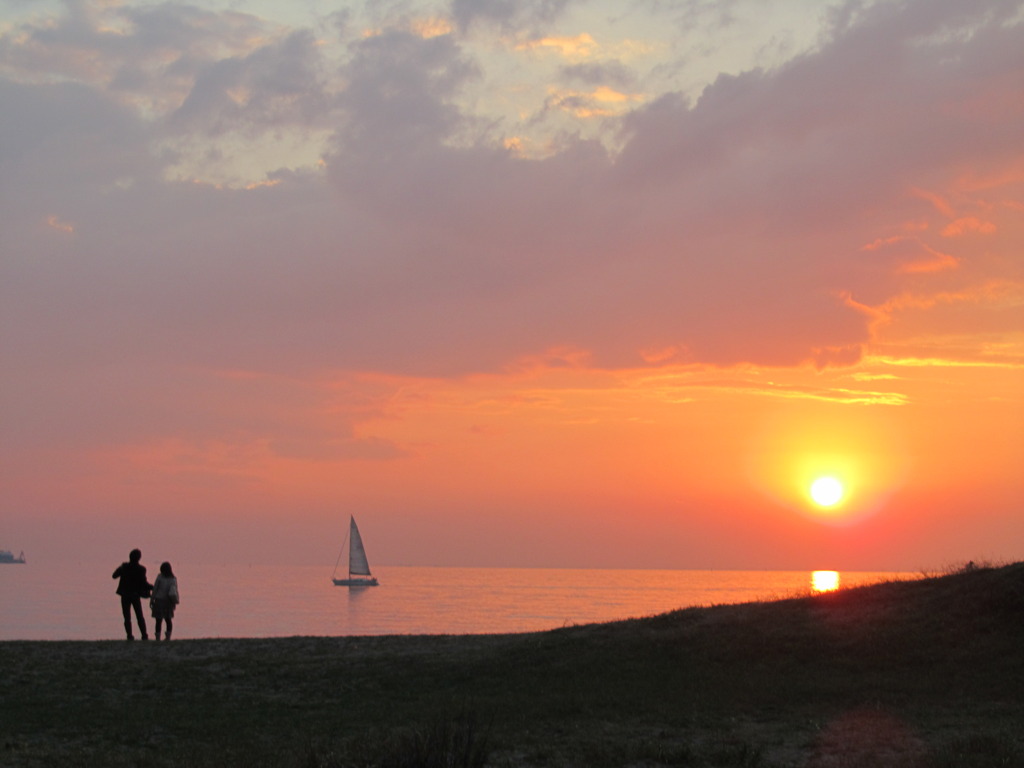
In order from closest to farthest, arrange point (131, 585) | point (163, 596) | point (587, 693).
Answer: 1. point (587, 693)
2. point (131, 585)
3. point (163, 596)

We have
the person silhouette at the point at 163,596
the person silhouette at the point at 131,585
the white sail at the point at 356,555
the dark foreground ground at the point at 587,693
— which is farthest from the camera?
the white sail at the point at 356,555

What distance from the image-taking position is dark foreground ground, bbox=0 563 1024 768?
1370 cm

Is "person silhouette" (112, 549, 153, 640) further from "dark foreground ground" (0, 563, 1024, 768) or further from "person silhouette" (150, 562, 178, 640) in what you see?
"dark foreground ground" (0, 563, 1024, 768)

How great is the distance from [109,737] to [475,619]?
6722 cm

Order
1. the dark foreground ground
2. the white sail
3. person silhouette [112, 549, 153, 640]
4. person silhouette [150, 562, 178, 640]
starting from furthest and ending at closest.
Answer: the white sail < person silhouette [150, 562, 178, 640] < person silhouette [112, 549, 153, 640] < the dark foreground ground

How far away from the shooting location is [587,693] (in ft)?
60.2

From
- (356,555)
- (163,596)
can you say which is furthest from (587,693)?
(356,555)

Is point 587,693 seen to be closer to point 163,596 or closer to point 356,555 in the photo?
point 163,596

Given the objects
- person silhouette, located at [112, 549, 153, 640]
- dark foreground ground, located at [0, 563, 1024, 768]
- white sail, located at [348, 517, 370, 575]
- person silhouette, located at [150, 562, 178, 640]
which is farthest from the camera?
white sail, located at [348, 517, 370, 575]

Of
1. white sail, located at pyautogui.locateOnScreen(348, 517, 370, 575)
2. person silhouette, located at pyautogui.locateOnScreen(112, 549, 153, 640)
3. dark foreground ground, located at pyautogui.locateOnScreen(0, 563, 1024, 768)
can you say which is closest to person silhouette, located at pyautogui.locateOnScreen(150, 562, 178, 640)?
person silhouette, located at pyautogui.locateOnScreen(112, 549, 153, 640)

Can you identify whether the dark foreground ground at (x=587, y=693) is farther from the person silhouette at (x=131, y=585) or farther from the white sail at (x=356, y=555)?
the white sail at (x=356, y=555)

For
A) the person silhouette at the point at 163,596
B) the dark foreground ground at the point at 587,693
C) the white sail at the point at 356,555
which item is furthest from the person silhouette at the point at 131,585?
the white sail at the point at 356,555

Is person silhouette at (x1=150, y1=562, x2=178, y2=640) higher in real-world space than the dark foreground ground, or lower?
higher

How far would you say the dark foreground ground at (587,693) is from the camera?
13.7 m
